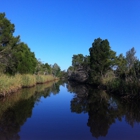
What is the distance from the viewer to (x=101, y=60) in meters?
37.1

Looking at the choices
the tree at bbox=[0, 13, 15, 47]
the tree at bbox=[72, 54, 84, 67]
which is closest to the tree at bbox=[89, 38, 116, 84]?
the tree at bbox=[0, 13, 15, 47]

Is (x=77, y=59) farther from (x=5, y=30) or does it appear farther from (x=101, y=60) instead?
(x=5, y=30)

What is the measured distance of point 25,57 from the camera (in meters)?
35.0

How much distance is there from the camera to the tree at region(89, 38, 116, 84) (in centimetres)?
3659

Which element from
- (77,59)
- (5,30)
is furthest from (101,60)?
(77,59)

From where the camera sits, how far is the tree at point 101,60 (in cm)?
3659

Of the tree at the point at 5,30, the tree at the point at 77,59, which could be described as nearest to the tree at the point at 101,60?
the tree at the point at 5,30

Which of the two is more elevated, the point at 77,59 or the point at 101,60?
the point at 77,59

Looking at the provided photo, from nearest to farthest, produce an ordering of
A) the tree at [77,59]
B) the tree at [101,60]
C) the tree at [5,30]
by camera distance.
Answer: the tree at [5,30], the tree at [101,60], the tree at [77,59]

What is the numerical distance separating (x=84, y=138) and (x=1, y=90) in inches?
455

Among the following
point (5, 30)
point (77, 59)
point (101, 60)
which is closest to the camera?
point (5, 30)

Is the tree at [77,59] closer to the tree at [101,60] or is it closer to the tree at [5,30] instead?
the tree at [101,60]

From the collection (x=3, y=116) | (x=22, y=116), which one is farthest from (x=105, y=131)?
(x=3, y=116)

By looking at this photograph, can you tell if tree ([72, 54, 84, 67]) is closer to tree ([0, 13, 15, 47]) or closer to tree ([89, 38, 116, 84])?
tree ([89, 38, 116, 84])
